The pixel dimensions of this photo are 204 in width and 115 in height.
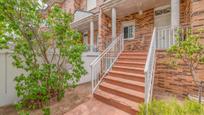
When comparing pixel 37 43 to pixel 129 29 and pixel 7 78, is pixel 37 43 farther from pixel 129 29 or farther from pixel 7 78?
pixel 129 29

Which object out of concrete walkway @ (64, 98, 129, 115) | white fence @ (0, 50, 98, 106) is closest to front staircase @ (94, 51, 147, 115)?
concrete walkway @ (64, 98, 129, 115)

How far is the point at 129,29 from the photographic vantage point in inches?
351

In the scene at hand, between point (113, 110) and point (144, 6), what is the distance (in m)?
5.48

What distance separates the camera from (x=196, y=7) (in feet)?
13.9

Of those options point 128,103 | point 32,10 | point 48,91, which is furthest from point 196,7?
point 48,91

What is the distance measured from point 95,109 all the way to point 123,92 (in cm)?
95

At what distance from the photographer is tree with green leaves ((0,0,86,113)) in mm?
4222

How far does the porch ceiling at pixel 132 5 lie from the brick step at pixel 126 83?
3.71 metres

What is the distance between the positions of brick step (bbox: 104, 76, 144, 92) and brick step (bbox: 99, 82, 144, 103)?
0.13 meters

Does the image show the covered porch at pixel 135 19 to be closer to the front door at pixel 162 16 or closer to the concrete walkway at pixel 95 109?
the front door at pixel 162 16

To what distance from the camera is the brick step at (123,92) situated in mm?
4023

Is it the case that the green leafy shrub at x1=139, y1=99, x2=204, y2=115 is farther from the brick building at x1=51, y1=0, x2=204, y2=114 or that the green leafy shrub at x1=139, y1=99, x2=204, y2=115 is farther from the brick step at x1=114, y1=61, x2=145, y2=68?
the brick step at x1=114, y1=61, x2=145, y2=68

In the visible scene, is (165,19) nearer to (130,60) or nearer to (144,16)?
(144,16)

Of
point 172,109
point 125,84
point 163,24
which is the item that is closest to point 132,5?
point 163,24
